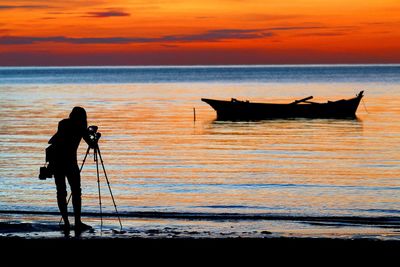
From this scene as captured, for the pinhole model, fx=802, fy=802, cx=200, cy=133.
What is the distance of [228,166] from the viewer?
25078 millimetres

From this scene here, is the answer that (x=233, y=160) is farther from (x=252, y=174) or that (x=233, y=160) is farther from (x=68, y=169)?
(x=68, y=169)

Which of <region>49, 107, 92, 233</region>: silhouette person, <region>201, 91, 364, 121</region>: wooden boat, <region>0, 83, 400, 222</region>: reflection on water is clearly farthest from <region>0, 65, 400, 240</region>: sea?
<region>201, 91, 364, 121</region>: wooden boat

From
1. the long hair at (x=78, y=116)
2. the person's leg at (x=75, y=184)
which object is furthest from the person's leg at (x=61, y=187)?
the long hair at (x=78, y=116)

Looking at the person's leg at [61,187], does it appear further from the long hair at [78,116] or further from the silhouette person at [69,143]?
the long hair at [78,116]

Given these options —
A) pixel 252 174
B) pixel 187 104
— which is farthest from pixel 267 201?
pixel 187 104

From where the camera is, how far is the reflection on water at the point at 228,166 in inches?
707

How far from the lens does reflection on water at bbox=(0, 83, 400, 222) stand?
18.0 meters

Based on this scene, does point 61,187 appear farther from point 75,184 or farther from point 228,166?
point 228,166

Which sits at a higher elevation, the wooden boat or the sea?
the wooden boat

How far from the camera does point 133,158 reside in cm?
2752

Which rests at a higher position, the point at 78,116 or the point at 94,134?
the point at 78,116
